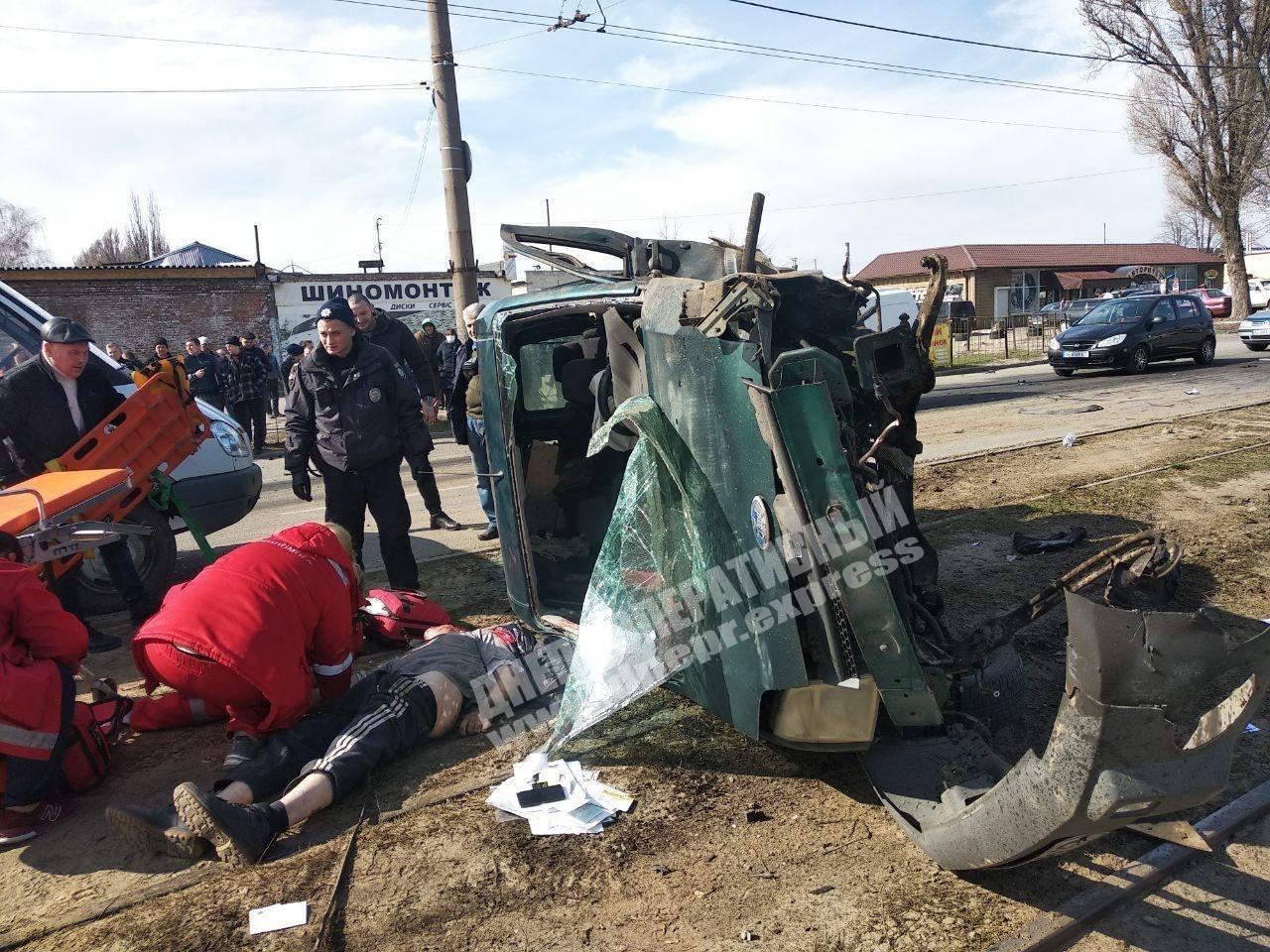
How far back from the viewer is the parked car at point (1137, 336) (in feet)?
54.1

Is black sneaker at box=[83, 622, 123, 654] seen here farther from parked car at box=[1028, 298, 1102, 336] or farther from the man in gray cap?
parked car at box=[1028, 298, 1102, 336]

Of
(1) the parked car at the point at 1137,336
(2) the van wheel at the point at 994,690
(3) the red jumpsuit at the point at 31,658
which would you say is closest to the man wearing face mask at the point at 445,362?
(3) the red jumpsuit at the point at 31,658

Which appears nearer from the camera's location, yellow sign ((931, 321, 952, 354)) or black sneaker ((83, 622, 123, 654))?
black sneaker ((83, 622, 123, 654))

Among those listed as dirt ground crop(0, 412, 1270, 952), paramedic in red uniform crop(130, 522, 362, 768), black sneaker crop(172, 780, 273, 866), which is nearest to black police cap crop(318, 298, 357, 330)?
paramedic in red uniform crop(130, 522, 362, 768)

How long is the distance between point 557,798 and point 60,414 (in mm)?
3814

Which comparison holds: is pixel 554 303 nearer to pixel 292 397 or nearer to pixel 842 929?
pixel 292 397

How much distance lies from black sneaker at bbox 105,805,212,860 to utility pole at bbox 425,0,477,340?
8515 millimetres

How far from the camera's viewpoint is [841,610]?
267 centimetres

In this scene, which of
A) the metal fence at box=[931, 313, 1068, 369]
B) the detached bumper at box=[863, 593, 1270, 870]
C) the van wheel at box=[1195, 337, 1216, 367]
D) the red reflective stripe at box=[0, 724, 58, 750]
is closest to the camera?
the detached bumper at box=[863, 593, 1270, 870]

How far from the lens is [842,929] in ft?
8.09

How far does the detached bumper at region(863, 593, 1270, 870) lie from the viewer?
1.81 meters

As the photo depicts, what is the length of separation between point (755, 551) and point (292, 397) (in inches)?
140

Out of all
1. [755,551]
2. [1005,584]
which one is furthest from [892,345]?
[1005,584]

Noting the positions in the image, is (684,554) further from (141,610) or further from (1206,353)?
(1206,353)
